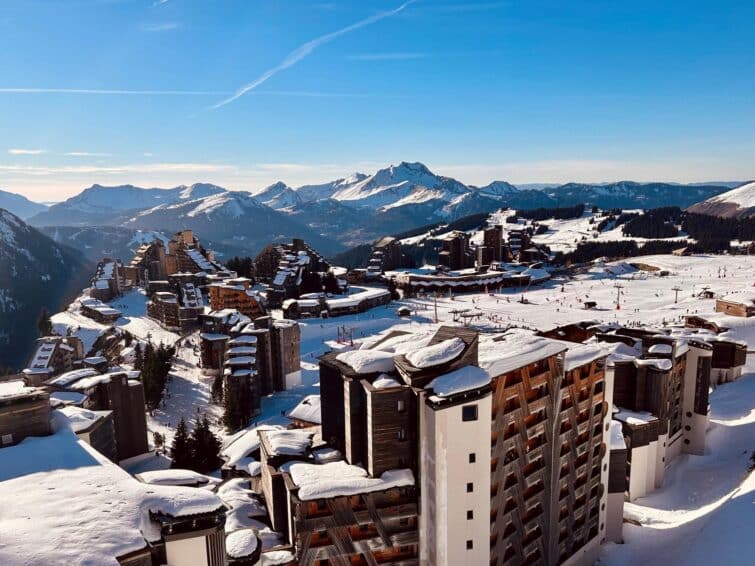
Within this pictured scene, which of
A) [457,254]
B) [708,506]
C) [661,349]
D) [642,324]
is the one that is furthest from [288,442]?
[457,254]

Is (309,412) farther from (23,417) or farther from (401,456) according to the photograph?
(23,417)

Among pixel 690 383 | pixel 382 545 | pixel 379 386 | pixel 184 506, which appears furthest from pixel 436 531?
pixel 690 383

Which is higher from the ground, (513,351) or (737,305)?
(513,351)

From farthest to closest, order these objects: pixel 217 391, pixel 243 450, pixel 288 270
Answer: pixel 288 270, pixel 217 391, pixel 243 450

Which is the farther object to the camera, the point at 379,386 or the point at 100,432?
the point at 100,432

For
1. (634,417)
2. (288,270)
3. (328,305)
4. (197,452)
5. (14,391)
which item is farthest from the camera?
(288,270)

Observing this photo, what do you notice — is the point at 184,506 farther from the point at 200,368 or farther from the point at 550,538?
the point at 200,368
